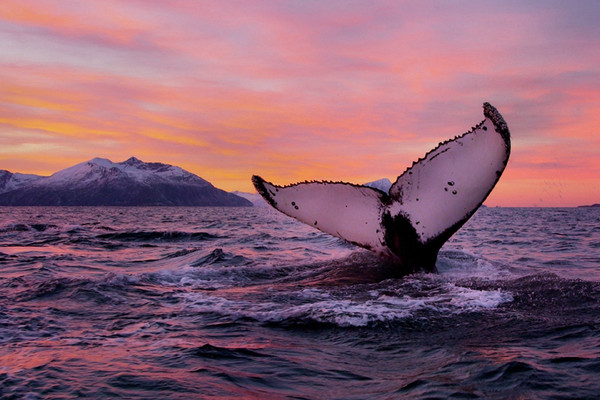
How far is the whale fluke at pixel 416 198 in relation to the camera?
512 centimetres

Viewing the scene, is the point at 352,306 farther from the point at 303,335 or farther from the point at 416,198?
the point at 416,198

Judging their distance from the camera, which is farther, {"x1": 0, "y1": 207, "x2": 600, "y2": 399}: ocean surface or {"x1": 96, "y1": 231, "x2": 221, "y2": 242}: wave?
{"x1": 96, "y1": 231, "x2": 221, "y2": 242}: wave

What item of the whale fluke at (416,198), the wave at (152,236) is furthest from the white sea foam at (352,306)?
the wave at (152,236)

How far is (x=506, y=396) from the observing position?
10.5ft

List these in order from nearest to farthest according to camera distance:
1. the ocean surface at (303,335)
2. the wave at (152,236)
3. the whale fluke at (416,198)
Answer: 1. the ocean surface at (303,335)
2. the whale fluke at (416,198)
3. the wave at (152,236)

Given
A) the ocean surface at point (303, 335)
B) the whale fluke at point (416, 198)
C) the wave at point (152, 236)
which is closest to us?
the ocean surface at point (303, 335)

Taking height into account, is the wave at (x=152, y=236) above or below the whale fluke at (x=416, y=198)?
below

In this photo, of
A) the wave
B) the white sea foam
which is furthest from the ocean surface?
the wave

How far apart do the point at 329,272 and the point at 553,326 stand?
13.0ft

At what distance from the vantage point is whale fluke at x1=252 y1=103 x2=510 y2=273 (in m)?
5.12

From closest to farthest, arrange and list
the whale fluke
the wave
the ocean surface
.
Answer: the ocean surface → the whale fluke → the wave

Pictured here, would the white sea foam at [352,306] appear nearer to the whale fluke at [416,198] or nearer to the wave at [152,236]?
the whale fluke at [416,198]

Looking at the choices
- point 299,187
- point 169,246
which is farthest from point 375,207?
point 169,246

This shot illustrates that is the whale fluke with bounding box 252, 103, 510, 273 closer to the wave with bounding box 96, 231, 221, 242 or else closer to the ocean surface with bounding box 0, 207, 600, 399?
the ocean surface with bounding box 0, 207, 600, 399
